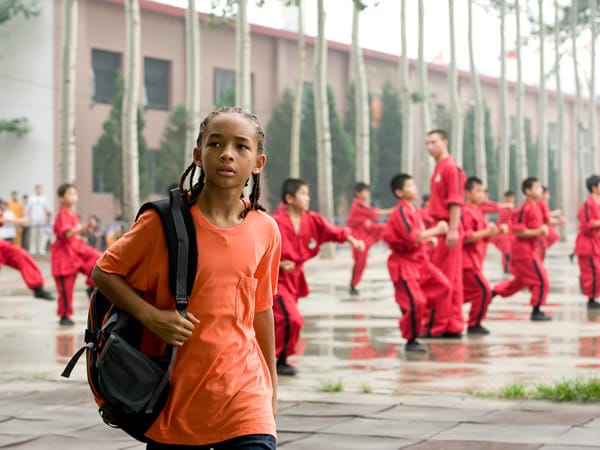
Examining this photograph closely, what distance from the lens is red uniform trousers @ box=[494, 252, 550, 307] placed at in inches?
579

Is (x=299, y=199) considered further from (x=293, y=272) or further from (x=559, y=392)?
(x=559, y=392)

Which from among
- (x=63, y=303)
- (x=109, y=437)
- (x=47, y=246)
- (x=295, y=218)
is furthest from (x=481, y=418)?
(x=47, y=246)

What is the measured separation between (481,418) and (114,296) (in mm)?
3893

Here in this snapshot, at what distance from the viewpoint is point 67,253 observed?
1477 cm

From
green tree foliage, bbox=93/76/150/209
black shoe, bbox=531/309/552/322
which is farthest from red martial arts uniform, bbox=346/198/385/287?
green tree foliage, bbox=93/76/150/209

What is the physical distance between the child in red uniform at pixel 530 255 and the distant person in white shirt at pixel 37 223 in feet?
57.3

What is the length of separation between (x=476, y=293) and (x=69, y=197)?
4523 mm

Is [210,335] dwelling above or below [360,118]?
below

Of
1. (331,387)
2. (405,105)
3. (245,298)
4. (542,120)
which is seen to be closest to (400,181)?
(331,387)

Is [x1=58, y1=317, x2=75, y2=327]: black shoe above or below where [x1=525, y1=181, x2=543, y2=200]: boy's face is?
below

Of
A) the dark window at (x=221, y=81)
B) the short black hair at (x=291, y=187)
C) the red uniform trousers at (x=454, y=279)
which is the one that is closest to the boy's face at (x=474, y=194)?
the red uniform trousers at (x=454, y=279)

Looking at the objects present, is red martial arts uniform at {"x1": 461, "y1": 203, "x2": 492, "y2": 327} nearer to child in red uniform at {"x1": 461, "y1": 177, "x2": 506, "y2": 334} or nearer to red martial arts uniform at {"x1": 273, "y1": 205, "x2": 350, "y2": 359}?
child in red uniform at {"x1": 461, "y1": 177, "x2": 506, "y2": 334}

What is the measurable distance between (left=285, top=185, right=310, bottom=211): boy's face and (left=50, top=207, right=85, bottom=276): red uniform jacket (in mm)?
4892

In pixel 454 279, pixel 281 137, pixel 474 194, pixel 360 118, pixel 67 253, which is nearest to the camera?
pixel 454 279
